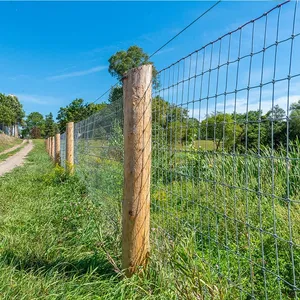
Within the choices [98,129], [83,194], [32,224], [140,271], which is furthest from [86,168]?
[140,271]

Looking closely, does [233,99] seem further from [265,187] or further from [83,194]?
[83,194]

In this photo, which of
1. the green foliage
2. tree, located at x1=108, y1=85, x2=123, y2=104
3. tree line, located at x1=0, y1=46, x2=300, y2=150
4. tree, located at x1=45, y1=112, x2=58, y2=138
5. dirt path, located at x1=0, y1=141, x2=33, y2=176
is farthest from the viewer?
tree, located at x1=45, y1=112, x2=58, y2=138

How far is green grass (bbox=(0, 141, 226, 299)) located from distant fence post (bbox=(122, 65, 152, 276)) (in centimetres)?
14

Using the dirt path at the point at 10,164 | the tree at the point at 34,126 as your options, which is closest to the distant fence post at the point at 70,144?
the dirt path at the point at 10,164

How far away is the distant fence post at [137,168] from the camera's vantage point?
6.62 feet

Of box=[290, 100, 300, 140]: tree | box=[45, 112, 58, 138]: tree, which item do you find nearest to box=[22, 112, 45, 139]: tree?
box=[45, 112, 58, 138]: tree

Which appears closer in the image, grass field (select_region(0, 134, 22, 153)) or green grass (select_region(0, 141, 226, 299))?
green grass (select_region(0, 141, 226, 299))

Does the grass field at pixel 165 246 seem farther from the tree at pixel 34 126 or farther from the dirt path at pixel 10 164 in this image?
the tree at pixel 34 126

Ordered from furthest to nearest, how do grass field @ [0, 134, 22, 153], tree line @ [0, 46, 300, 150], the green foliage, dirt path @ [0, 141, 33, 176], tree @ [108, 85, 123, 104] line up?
1. the green foliage
2. grass field @ [0, 134, 22, 153]
3. dirt path @ [0, 141, 33, 176]
4. tree @ [108, 85, 123, 104]
5. tree line @ [0, 46, 300, 150]

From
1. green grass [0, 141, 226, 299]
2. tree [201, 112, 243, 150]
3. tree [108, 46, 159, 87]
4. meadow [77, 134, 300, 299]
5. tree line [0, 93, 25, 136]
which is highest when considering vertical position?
tree [108, 46, 159, 87]

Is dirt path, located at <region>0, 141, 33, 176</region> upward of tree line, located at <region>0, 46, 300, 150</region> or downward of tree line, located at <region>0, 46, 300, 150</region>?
downward

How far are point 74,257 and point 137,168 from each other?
3.37ft

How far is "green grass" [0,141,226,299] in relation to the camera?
1864mm

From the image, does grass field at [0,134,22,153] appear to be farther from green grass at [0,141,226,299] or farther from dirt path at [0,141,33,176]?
green grass at [0,141,226,299]
